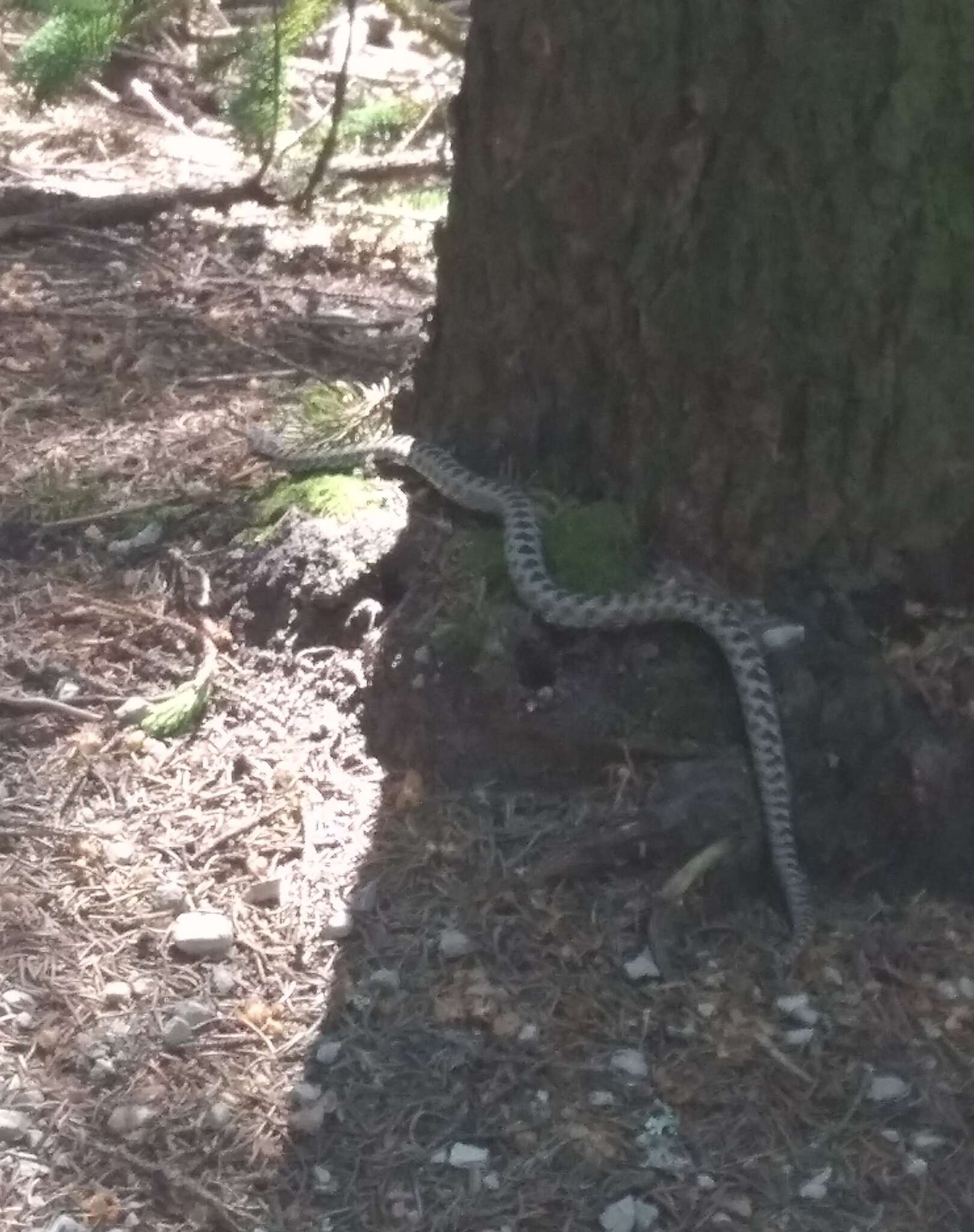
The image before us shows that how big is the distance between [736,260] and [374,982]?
6.18 ft

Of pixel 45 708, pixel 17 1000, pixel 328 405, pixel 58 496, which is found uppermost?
pixel 328 405

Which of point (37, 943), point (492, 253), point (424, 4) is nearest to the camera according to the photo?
point (37, 943)

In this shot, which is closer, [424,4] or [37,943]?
[37,943]

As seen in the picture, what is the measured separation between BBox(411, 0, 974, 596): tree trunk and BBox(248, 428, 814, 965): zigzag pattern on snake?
0.17 metres

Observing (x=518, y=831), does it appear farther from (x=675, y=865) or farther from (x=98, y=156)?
(x=98, y=156)

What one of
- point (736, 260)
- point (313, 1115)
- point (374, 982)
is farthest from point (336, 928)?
point (736, 260)

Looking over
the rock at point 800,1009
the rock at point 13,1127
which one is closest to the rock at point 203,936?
the rock at point 13,1127

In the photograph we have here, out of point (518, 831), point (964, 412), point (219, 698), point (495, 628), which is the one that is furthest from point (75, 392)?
point (964, 412)

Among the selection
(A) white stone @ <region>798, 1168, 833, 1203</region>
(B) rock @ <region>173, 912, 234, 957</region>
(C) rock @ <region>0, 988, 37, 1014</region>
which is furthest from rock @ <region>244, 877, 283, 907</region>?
(A) white stone @ <region>798, 1168, 833, 1203</region>

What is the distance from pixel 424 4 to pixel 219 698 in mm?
3697

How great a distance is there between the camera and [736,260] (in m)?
3.47

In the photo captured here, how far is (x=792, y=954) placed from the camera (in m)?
3.46

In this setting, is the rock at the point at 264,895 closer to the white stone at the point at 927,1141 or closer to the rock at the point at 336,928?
the rock at the point at 336,928

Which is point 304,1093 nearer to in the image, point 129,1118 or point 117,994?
point 129,1118
